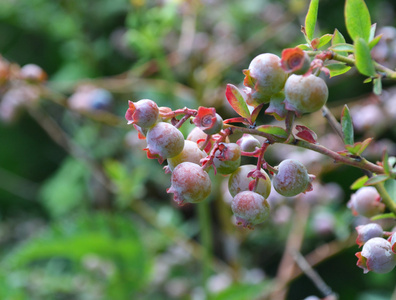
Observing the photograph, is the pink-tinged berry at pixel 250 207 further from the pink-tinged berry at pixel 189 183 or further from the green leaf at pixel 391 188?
the green leaf at pixel 391 188

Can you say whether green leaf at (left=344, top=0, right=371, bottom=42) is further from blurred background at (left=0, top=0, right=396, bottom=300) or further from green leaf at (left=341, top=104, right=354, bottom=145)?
blurred background at (left=0, top=0, right=396, bottom=300)

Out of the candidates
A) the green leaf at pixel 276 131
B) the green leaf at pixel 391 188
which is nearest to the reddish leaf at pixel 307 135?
the green leaf at pixel 276 131

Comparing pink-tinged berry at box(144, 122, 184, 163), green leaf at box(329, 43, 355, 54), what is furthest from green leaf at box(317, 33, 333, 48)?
pink-tinged berry at box(144, 122, 184, 163)

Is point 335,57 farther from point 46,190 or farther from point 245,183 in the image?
point 46,190

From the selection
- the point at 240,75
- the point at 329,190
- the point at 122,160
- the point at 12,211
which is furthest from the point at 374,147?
the point at 12,211

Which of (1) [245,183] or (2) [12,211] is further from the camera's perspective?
(2) [12,211]

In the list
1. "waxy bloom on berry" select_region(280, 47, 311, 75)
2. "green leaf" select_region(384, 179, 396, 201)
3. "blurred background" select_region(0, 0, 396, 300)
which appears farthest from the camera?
"blurred background" select_region(0, 0, 396, 300)

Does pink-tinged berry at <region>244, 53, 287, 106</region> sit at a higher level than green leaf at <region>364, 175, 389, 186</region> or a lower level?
higher
